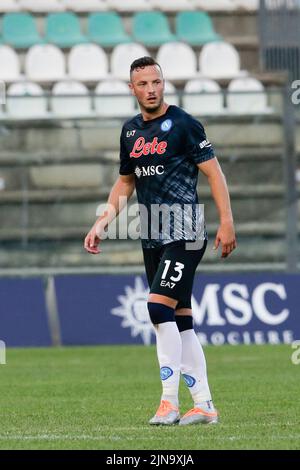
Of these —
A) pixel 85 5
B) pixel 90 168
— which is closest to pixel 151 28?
pixel 85 5

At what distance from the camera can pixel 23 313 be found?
57.1 ft

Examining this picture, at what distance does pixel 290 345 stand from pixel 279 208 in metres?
2.47

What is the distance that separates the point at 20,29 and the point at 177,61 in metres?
3.13

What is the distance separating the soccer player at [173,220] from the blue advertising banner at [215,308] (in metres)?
9.36

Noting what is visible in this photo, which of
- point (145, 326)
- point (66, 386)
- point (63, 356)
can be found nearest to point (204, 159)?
point (66, 386)

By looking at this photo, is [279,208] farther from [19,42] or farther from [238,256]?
[19,42]

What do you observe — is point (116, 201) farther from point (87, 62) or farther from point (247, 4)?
point (247, 4)

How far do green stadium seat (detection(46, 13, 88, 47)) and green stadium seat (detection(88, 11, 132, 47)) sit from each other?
8.7 inches

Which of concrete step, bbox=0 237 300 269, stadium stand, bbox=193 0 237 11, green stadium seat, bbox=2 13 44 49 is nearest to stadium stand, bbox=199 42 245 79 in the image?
stadium stand, bbox=193 0 237 11

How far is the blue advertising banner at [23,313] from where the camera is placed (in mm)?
17328

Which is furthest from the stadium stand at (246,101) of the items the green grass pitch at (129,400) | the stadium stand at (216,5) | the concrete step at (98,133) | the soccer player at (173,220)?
the soccer player at (173,220)

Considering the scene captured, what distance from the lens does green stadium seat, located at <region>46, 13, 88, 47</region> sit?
74.9ft

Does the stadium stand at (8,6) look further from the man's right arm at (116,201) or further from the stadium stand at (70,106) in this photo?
the man's right arm at (116,201)

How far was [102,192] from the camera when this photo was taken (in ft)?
60.7
